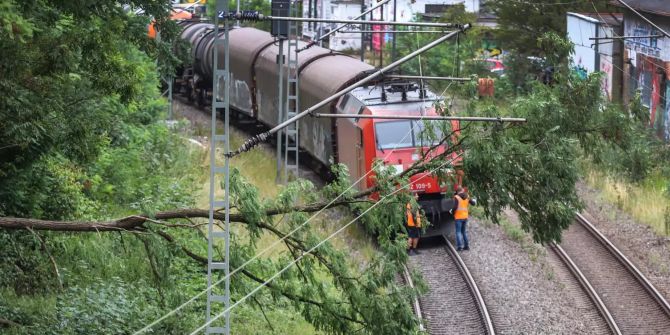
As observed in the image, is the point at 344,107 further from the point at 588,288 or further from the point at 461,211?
the point at 588,288

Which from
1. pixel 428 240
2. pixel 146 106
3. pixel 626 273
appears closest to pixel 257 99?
pixel 146 106

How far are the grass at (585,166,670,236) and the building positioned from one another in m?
3.12

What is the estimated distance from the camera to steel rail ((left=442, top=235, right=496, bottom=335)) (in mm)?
15625

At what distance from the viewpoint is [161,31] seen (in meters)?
12.7

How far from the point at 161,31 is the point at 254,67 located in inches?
685

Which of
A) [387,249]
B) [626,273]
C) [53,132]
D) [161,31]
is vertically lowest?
[626,273]

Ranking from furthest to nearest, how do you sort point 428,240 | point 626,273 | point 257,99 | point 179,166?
point 257,99 < point 179,166 < point 428,240 < point 626,273

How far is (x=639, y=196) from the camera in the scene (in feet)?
80.5

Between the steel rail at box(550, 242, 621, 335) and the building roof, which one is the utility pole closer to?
the steel rail at box(550, 242, 621, 335)

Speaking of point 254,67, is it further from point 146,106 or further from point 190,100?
point 190,100

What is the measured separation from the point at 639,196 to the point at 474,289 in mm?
8734

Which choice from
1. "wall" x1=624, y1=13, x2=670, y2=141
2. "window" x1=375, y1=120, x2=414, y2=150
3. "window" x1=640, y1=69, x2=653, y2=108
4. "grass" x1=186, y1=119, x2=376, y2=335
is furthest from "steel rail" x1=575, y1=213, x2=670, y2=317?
"window" x1=640, y1=69, x2=653, y2=108

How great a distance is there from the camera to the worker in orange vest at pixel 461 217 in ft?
65.1

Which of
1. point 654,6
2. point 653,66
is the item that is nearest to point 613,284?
point 654,6
